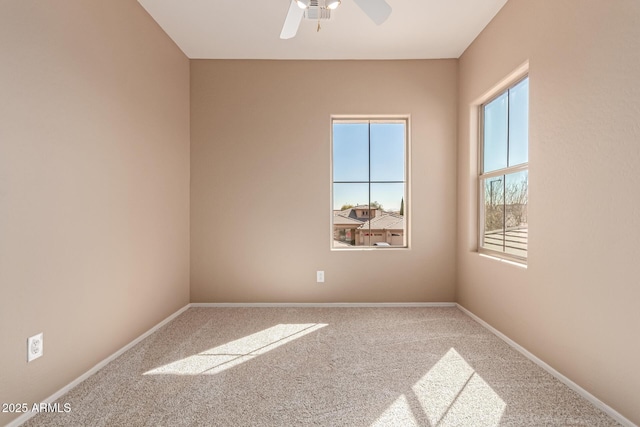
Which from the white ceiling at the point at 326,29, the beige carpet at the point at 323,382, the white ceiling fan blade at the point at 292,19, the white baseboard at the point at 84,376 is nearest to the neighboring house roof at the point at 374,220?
the beige carpet at the point at 323,382

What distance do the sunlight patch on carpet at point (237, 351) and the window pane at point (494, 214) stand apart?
175 cm

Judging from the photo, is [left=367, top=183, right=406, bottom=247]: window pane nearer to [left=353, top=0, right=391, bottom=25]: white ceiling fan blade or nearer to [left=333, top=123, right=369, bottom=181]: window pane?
[left=333, top=123, right=369, bottom=181]: window pane

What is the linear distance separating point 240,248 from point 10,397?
2220 mm

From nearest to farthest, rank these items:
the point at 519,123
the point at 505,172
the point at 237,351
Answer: the point at 237,351, the point at 519,123, the point at 505,172

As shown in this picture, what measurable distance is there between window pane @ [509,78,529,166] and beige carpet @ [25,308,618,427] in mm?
1510

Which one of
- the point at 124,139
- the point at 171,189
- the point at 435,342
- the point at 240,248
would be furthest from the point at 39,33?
the point at 435,342

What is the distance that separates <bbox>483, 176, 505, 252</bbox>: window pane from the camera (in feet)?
9.66

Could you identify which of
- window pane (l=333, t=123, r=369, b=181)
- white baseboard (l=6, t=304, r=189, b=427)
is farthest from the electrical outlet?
window pane (l=333, t=123, r=369, b=181)

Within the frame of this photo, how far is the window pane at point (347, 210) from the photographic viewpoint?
3783 mm

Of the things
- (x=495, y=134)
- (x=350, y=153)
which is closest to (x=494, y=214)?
(x=495, y=134)

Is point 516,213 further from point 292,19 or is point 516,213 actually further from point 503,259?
point 292,19

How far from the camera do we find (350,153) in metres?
3.78

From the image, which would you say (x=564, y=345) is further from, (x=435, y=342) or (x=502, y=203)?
(x=502, y=203)

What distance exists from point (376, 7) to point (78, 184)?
83.3 inches
